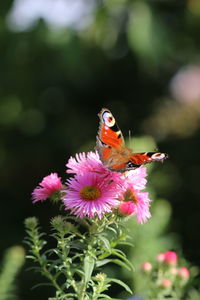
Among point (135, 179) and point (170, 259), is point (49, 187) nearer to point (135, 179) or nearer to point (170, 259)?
point (135, 179)

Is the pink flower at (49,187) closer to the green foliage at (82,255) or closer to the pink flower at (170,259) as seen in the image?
the green foliage at (82,255)

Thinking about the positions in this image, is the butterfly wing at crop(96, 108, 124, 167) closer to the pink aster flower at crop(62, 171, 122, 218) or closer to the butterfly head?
the butterfly head

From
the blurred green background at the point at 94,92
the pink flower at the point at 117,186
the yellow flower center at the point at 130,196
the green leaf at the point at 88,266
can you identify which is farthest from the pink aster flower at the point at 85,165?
the blurred green background at the point at 94,92

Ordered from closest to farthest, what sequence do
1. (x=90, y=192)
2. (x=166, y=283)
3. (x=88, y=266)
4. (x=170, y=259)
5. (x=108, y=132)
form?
(x=88, y=266)
(x=90, y=192)
(x=108, y=132)
(x=166, y=283)
(x=170, y=259)

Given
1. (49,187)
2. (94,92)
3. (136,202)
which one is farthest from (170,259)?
(94,92)

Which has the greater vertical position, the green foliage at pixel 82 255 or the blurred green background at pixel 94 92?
the blurred green background at pixel 94 92

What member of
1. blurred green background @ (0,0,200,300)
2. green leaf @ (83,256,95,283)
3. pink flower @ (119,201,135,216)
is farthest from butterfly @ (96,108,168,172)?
blurred green background @ (0,0,200,300)

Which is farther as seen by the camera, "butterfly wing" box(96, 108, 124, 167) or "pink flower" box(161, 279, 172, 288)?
"pink flower" box(161, 279, 172, 288)
